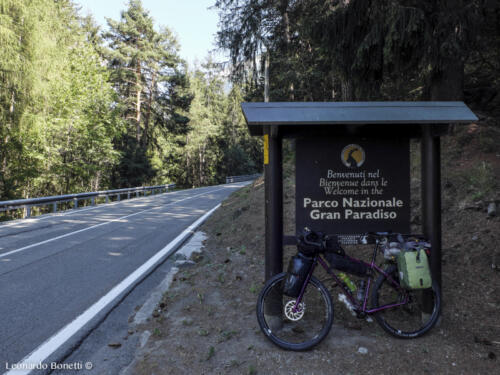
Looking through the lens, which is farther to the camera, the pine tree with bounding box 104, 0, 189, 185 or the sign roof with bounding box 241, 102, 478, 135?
the pine tree with bounding box 104, 0, 189, 185

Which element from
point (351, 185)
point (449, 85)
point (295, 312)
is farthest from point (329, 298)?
point (449, 85)

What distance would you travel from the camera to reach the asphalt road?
381cm

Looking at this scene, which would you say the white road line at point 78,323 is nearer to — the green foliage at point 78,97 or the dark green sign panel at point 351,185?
the dark green sign panel at point 351,185

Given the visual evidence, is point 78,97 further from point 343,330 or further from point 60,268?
point 343,330

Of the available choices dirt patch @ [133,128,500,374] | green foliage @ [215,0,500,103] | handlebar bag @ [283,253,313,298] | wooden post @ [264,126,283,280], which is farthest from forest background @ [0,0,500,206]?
handlebar bag @ [283,253,313,298]

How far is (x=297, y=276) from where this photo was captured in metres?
3.31

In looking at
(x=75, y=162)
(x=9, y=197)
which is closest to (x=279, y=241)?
(x=9, y=197)

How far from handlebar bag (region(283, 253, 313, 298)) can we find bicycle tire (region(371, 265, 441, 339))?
0.85m

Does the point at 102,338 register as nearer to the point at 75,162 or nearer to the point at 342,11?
the point at 342,11

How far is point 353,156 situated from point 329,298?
1593 millimetres

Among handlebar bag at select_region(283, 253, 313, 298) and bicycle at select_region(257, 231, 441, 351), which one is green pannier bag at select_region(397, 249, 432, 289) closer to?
bicycle at select_region(257, 231, 441, 351)

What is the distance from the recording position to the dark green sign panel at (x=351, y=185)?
3777 millimetres

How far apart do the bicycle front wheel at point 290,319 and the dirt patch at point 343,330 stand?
12 centimetres

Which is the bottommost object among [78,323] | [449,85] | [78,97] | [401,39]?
[78,323]
